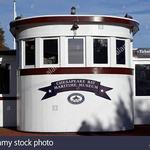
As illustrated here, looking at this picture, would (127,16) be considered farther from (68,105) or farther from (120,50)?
(68,105)

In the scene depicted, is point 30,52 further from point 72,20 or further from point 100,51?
point 100,51

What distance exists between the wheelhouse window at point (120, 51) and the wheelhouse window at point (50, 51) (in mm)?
1974

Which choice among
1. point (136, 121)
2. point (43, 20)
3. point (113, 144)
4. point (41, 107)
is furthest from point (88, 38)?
point (113, 144)

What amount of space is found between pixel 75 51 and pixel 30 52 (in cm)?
154

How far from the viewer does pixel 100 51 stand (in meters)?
16.2

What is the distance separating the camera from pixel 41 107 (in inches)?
633

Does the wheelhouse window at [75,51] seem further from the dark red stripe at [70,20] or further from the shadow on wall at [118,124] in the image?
the shadow on wall at [118,124]

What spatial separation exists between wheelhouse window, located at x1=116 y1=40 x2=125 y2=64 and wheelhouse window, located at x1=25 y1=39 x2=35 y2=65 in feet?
8.79

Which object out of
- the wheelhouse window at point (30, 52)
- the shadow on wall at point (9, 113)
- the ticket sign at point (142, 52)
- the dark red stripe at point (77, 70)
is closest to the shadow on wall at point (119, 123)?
the dark red stripe at point (77, 70)

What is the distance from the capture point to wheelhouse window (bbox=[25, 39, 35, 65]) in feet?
54.0

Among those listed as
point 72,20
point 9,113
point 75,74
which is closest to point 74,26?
point 72,20

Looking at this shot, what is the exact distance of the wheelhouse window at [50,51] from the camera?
1611 centimetres

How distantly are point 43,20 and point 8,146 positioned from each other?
19.8 ft

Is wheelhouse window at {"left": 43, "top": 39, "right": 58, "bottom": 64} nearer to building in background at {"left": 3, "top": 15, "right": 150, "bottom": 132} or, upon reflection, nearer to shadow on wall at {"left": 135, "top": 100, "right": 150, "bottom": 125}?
building in background at {"left": 3, "top": 15, "right": 150, "bottom": 132}
